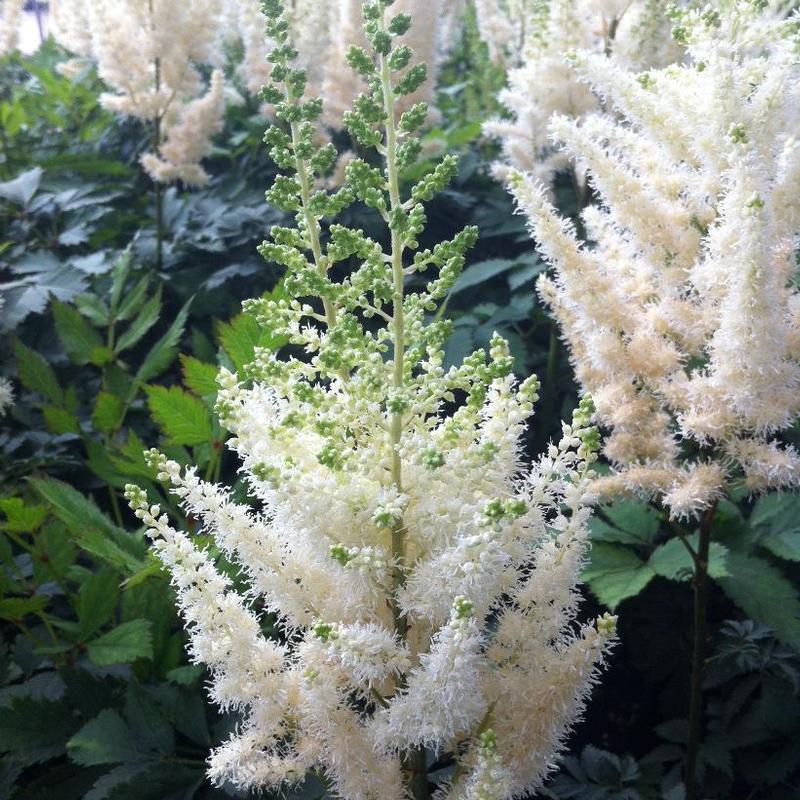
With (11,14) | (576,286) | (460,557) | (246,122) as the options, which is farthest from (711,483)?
(11,14)

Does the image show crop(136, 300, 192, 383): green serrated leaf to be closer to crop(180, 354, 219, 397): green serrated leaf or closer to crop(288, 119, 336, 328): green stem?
crop(180, 354, 219, 397): green serrated leaf

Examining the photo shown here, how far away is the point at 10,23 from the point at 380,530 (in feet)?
13.5

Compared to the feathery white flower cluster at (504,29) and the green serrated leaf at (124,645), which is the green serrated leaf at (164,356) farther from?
the feathery white flower cluster at (504,29)

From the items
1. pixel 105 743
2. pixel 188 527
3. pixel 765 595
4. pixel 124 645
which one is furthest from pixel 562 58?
pixel 105 743

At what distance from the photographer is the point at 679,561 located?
67.4 inches

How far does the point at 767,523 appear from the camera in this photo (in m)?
1.91

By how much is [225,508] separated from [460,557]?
33 cm

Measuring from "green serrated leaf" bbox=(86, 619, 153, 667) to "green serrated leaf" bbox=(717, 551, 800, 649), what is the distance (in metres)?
1.05

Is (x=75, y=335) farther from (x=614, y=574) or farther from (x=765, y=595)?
(x=765, y=595)

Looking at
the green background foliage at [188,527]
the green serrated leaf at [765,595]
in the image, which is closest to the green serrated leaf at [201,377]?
the green background foliage at [188,527]

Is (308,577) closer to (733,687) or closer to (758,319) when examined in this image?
(758,319)

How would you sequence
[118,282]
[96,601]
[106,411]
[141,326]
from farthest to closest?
[118,282] < [141,326] < [106,411] < [96,601]

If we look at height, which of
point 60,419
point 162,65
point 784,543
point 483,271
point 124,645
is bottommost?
point 784,543

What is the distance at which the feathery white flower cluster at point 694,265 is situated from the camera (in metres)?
1.35
